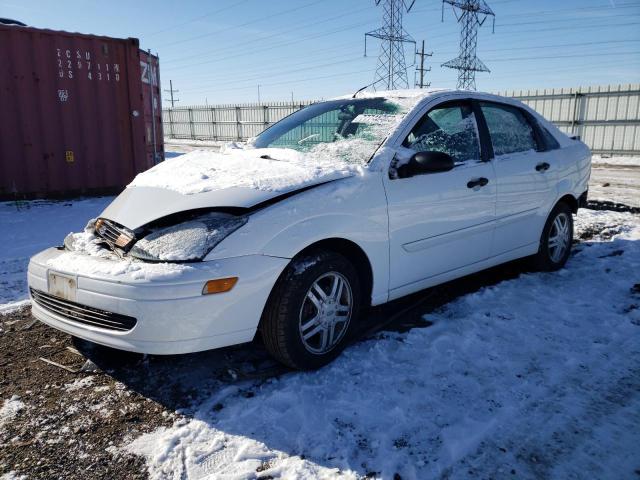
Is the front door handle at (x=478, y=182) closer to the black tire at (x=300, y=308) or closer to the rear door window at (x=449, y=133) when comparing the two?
the rear door window at (x=449, y=133)

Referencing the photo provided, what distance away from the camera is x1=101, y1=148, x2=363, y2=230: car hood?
2627mm

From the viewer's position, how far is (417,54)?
4581cm

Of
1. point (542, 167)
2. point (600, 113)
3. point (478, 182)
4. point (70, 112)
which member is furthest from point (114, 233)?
point (600, 113)

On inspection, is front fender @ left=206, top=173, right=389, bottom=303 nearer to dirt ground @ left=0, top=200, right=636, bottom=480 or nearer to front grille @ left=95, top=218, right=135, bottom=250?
front grille @ left=95, top=218, right=135, bottom=250

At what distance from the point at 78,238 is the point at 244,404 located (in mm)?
1393

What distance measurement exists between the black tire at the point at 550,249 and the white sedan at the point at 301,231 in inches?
18.6

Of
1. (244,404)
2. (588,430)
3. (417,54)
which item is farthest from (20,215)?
(417,54)

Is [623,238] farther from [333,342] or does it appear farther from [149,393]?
[149,393]

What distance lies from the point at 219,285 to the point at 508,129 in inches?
116

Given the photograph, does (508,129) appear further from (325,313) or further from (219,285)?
(219,285)

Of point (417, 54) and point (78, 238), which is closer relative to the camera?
point (78, 238)

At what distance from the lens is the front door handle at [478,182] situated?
360cm

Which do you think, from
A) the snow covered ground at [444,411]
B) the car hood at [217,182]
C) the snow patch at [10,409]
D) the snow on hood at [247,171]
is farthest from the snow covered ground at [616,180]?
the snow patch at [10,409]

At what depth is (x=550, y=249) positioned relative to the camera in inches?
182
